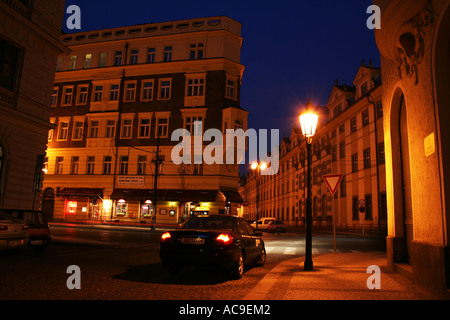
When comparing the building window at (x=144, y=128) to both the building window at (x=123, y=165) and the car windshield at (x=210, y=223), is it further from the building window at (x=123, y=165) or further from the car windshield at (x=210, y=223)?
the car windshield at (x=210, y=223)

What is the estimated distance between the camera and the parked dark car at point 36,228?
1223 cm

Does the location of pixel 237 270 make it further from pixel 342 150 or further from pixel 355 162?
pixel 342 150

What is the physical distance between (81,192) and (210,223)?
30226mm

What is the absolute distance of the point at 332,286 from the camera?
7.36m

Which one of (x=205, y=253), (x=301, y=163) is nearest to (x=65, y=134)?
(x=301, y=163)

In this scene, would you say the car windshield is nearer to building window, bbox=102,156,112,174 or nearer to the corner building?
the corner building

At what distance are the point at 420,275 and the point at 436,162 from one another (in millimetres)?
2314

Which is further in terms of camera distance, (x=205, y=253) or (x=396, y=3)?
(x=205, y=253)

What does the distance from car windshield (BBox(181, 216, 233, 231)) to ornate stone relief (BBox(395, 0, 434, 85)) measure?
17.7 feet

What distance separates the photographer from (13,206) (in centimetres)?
1747

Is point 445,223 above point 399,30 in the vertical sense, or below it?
below

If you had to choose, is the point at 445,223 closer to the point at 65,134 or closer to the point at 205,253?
the point at 205,253

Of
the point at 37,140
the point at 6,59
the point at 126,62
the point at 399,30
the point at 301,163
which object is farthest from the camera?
the point at 301,163

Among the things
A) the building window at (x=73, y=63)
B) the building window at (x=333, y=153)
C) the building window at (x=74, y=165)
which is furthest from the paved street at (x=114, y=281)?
the building window at (x=333, y=153)
